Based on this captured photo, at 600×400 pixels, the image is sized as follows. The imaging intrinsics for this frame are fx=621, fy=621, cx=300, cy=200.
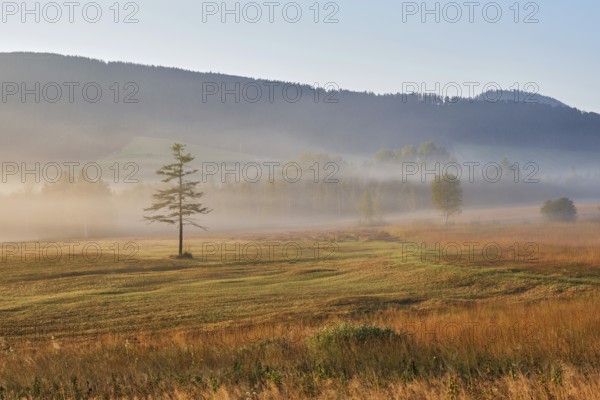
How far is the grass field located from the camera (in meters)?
14.2

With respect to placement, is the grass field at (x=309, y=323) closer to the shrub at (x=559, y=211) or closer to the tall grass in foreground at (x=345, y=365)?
the tall grass in foreground at (x=345, y=365)

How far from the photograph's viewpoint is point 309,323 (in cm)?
2781

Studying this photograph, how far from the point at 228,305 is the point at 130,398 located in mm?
19498

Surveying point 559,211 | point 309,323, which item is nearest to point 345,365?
point 309,323

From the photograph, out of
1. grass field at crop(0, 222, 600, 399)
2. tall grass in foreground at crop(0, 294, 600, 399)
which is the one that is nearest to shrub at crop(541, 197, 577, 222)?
grass field at crop(0, 222, 600, 399)

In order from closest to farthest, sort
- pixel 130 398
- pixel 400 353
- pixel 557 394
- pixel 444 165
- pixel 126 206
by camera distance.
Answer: pixel 557 394
pixel 130 398
pixel 400 353
pixel 126 206
pixel 444 165

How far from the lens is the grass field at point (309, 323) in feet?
46.6

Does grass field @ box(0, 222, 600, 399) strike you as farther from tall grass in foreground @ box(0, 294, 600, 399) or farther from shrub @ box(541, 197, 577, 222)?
shrub @ box(541, 197, 577, 222)

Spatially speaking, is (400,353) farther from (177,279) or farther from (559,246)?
(559,246)

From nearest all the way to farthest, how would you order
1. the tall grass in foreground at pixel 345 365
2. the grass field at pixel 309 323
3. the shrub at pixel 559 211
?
the tall grass in foreground at pixel 345 365
the grass field at pixel 309 323
the shrub at pixel 559 211

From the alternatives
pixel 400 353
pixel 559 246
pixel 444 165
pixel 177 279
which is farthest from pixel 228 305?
pixel 444 165

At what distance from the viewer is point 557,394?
12.0 meters

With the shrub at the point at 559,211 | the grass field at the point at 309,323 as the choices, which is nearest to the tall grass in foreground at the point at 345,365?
the grass field at the point at 309,323

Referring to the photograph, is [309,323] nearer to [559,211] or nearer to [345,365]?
[345,365]
